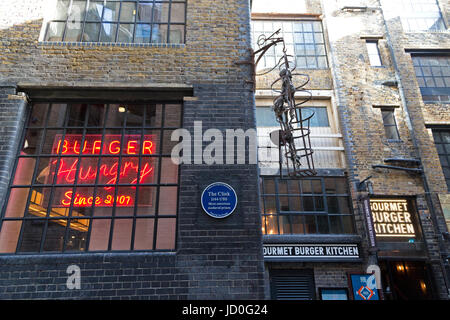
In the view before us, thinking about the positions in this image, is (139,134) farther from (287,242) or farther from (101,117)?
(287,242)

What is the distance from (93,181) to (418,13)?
1695 centimetres

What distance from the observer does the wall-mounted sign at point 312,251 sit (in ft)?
31.1

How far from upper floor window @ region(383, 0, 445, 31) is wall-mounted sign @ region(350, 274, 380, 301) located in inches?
474

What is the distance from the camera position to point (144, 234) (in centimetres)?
446

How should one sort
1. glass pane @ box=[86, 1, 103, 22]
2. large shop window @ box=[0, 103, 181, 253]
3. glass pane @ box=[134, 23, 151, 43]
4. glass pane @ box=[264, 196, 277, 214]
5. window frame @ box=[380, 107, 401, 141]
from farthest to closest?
1. window frame @ box=[380, 107, 401, 141]
2. glass pane @ box=[264, 196, 277, 214]
3. glass pane @ box=[86, 1, 103, 22]
4. glass pane @ box=[134, 23, 151, 43]
5. large shop window @ box=[0, 103, 181, 253]

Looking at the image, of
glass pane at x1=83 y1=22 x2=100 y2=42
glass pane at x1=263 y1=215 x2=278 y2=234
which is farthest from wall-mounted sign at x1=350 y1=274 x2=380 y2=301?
glass pane at x1=83 y1=22 x2=100 y2=42

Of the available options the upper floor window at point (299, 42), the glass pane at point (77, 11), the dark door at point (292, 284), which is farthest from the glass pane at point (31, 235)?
the upper floor window at point (299, 42)

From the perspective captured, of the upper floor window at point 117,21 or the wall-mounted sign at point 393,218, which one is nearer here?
the upper floor window at point 117,21

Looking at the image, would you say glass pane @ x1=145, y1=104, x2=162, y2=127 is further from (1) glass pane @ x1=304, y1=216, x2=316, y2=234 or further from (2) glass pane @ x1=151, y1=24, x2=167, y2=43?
(1) glass pane @ x1=304, y1=216, x2=316, y2=234

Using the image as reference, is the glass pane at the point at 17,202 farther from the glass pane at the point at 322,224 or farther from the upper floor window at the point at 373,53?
the upper floor window at the point at 373,53

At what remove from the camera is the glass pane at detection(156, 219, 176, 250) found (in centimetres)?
439

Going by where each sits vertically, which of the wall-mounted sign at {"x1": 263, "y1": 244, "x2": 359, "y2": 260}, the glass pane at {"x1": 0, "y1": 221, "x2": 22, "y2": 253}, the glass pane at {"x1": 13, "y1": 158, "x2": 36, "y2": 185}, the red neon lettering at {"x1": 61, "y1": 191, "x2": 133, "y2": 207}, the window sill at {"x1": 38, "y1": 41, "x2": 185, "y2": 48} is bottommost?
the glass pane at {"x1": 0, "y1": 221, "x2": 22, "y2": 253}

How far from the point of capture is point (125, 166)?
4871 millimetres

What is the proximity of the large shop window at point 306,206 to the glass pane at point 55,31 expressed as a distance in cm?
792
